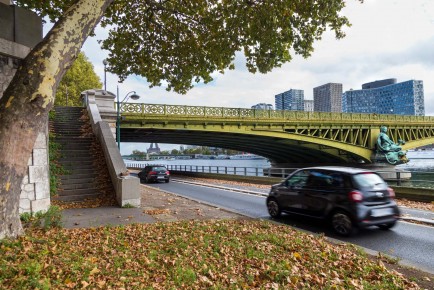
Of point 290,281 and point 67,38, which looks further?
point 67,38

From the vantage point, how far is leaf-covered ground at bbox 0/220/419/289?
397cm

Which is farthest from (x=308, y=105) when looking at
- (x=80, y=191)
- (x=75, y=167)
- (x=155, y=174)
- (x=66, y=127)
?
(x=80, y=191)

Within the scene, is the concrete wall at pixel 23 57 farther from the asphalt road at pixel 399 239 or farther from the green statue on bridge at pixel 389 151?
the green statue on bridge at pixel 389 151

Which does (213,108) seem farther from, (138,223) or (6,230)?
(6,230)

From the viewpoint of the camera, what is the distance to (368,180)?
7520 millimetres

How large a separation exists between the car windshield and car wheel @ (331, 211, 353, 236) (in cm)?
89

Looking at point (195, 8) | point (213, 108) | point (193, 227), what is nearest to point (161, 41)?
A: point (195, 8)

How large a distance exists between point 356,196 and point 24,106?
700cm

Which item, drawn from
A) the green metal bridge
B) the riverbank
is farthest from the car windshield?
the green metal bridge

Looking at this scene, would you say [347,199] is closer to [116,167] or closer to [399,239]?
[399,239]

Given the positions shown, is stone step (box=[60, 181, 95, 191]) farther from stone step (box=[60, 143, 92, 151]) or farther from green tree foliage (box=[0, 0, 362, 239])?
green tree foliage (box=[0, 0, 362, 239])

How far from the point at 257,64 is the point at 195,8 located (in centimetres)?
329

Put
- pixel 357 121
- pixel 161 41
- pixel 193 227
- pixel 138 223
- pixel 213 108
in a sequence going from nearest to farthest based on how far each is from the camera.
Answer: pixel 193 227
pixel 138 223
pixel 161 41
pixel 213 108
pixel 357 121

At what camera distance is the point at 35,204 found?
7883mm
